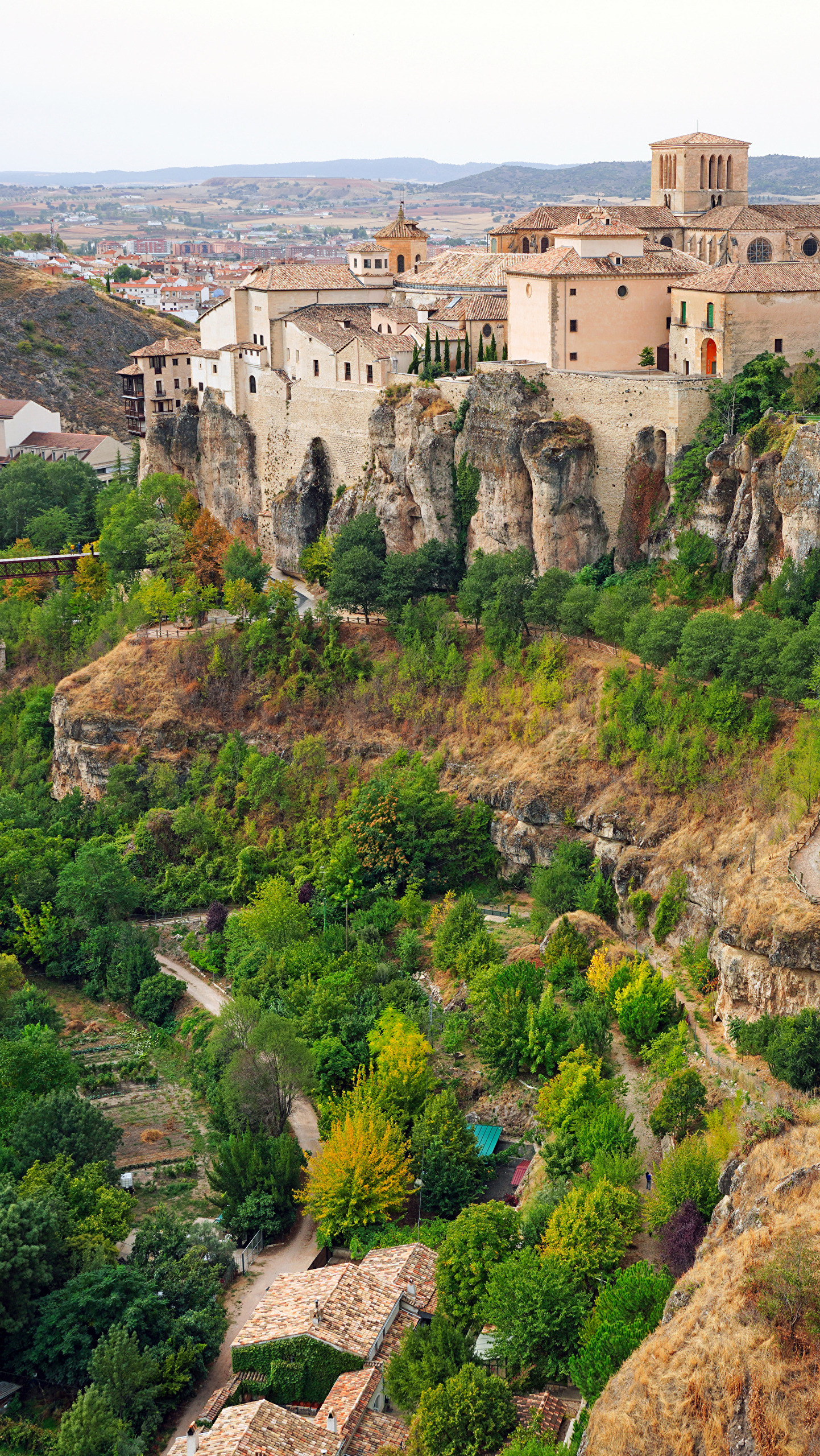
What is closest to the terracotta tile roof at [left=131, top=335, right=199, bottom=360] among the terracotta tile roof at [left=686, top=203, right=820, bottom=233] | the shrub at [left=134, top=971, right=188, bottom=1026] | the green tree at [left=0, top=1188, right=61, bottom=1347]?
the terracotta tile roof at [left=686, top=203, right=820, bottom=233]

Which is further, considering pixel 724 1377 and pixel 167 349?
pixel 167 349

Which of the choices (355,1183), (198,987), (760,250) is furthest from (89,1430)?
(760,250)

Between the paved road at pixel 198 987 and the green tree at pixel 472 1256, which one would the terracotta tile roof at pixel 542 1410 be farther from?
the paved road at pixel 198 987

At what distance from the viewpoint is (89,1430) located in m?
34.0

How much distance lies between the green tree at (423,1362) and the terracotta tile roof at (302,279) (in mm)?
46879

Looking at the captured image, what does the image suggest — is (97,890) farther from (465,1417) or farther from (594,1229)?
(465,1417)

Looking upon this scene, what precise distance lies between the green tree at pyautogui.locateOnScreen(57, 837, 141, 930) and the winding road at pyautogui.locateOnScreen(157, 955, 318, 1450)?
495 inches

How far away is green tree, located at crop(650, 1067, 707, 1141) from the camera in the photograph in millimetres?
39062

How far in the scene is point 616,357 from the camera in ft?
192

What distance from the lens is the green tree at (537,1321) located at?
3366cm

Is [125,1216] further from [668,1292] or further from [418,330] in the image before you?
[418,330]

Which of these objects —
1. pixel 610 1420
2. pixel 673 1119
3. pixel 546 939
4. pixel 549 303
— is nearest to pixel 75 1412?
pixel 610 1420

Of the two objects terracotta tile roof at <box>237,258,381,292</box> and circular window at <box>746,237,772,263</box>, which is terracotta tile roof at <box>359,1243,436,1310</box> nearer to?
circular window at <box>746,237,772,263</box>

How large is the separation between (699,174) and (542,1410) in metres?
54.2
